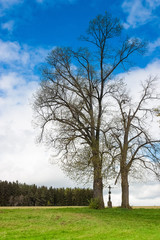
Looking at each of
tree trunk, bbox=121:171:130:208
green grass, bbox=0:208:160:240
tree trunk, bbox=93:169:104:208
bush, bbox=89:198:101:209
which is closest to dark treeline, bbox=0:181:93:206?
tree trunk, bbox=121:171:130:208

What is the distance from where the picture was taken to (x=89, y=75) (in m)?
31.6

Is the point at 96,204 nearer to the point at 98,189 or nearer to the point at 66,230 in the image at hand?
the point at 98,189

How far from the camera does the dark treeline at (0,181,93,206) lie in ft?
143

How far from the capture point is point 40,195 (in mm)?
45969

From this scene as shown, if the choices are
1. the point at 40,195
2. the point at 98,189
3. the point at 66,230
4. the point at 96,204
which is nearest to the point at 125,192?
the point at 98,189

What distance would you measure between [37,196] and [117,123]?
865 inches

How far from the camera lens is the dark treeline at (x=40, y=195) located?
43.6 meters

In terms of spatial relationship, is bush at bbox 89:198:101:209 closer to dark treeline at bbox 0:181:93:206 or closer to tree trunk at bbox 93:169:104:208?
tree trunk at bbox 93:169:104:208

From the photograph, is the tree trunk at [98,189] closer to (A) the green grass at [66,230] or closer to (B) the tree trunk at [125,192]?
(B) the tree trunk at [125,192]

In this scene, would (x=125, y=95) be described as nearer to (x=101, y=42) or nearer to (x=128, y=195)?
(x=101, y=42)

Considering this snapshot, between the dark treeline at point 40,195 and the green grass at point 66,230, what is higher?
the dark treeline at point 40,195

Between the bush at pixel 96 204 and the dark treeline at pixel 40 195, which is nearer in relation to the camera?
the bush at pixel 96 204

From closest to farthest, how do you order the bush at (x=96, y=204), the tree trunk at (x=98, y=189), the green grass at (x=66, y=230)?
the green grass at (x=66, y=230), the bush at (x=96, y=204), the tree trunk at (x=98, y=189)

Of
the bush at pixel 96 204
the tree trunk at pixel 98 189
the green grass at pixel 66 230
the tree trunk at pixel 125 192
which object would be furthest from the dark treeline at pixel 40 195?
the green grass at pixel 66 230
